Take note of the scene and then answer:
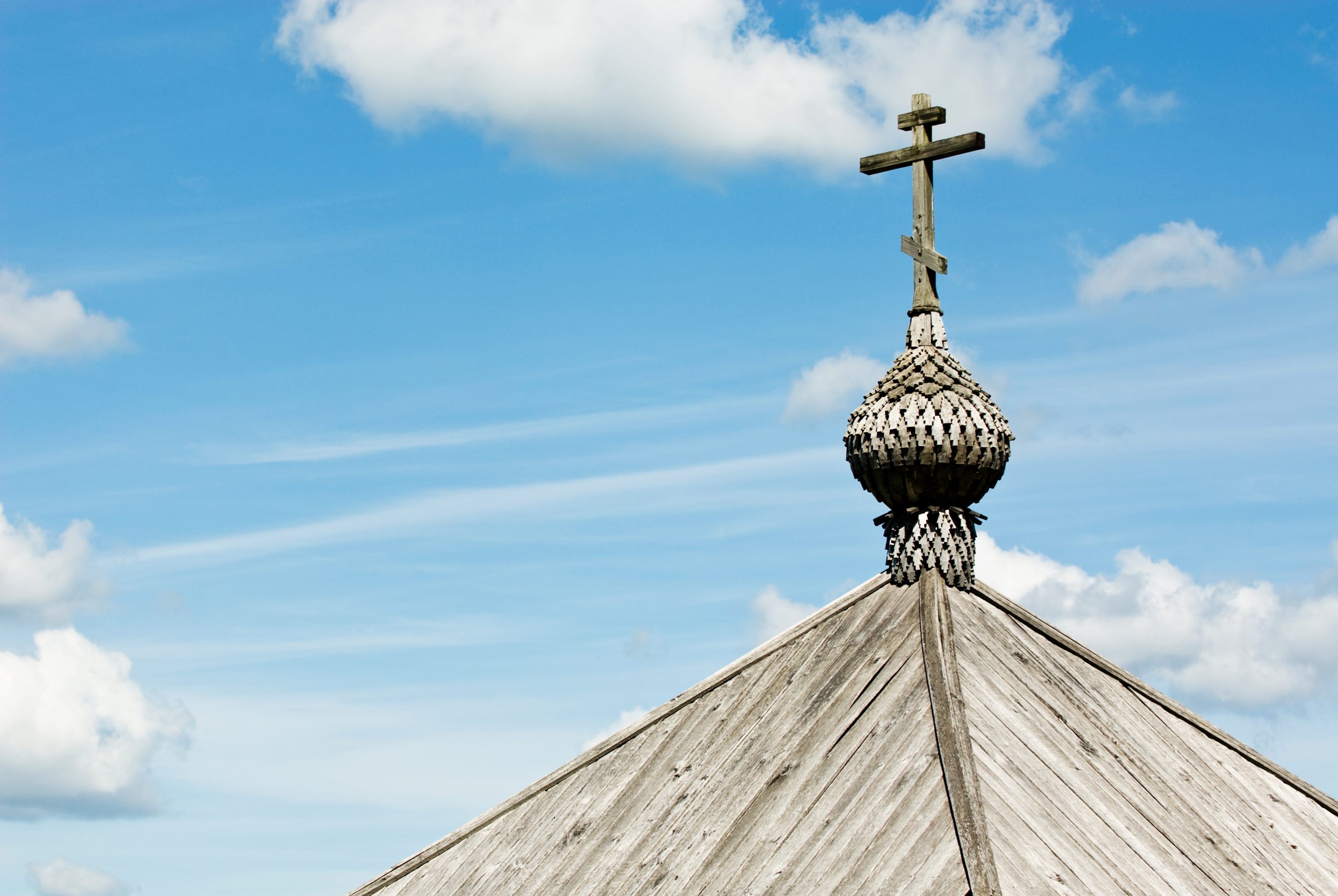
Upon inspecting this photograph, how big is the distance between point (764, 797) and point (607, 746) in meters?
2.54

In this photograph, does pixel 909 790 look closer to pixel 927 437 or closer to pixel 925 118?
pixel 927 437

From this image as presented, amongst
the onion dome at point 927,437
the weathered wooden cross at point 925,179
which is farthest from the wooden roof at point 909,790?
the weathered wooden cross at point 925,179

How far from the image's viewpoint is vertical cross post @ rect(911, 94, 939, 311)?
16.1m

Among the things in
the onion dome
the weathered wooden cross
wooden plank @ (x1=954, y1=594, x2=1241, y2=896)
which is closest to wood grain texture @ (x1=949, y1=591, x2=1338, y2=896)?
A: wooden plank @ (x1=954, y1=594, x2=1241, y2=896)

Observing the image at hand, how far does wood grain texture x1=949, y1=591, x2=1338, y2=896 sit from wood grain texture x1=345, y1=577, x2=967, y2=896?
530 millimetres

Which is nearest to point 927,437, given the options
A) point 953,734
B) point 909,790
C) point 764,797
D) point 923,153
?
point 923,153

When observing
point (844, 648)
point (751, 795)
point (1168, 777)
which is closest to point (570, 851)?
point (751, 795)

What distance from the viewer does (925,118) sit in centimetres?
1627

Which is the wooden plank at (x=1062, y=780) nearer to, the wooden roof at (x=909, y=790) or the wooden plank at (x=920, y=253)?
the wooden roof at (x=909, y=790)

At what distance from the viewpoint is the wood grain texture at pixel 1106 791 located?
11844 millimetres

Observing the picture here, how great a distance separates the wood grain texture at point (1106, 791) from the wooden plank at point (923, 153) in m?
4.20

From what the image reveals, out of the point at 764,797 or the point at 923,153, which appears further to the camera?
the point at 923,153

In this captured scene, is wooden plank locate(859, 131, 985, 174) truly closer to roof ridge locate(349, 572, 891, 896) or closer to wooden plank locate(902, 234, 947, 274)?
wooden plank locate(902, 234, 947, 274)

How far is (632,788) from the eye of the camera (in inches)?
574
